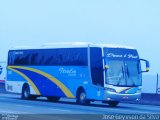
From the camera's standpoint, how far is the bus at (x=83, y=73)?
35.2 metres

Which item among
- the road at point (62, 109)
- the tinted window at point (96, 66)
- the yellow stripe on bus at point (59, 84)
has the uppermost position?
the tinted window at point (96, 66)

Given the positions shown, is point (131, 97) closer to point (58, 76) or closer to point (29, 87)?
point (58, 76)

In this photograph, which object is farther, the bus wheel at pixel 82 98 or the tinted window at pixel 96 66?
the bus wheel at pixel 82 98

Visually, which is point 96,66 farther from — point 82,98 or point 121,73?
point 82,98

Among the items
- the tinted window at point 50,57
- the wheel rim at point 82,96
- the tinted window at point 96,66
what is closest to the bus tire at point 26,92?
the tinted window at point 50,57

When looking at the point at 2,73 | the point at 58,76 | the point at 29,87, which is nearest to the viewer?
the point at 58,76

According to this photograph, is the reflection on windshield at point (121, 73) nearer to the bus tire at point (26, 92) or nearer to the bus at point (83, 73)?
the bus at point (83, 73)

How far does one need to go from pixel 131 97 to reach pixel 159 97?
6.73 metres

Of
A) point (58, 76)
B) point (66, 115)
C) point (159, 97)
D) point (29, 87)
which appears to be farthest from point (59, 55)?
point (66, 115)

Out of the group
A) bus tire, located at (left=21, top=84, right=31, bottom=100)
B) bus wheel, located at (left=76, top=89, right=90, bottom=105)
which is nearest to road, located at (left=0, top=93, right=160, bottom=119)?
bus wheel, located at (left=76, top=89, right=90, bottom=105)

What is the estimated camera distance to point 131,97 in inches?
1405

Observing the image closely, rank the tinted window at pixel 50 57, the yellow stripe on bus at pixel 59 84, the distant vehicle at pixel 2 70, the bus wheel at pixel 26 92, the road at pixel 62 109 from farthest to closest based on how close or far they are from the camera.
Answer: the distant vehicle at pixel 2 70, the bus wheel at pixel 26 92, the yellow stripe on bus at pixel 59 84, the tinted window at pixel 50 57, the road at pixel 62 109

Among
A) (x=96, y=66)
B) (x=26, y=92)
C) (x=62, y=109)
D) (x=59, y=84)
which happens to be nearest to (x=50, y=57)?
(x=59, y=84)

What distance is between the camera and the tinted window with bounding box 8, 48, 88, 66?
121 ft
